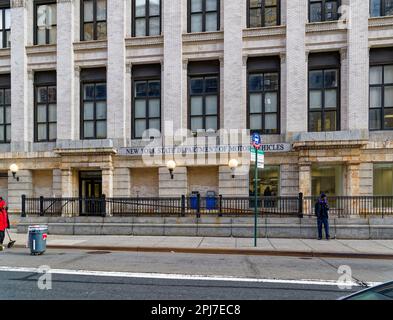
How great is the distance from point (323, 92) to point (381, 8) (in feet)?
17.3

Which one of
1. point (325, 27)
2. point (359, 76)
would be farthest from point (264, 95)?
point (359, 76)

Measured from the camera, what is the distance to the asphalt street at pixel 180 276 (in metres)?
6.85

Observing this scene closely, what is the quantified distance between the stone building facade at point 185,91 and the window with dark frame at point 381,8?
169 millimetres

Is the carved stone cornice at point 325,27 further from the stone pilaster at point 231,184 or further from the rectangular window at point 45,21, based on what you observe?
the rectangular window at point 45,21

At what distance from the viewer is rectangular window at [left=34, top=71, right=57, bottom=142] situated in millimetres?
21422

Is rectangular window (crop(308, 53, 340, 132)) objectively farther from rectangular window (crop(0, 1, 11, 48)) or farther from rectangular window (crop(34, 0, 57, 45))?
rectangular window (crop(0, 1, 11, 48))

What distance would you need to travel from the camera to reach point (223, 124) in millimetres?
19141

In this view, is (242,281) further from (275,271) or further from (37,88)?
(37,88)

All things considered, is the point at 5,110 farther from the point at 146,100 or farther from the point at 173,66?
the point at 173,66

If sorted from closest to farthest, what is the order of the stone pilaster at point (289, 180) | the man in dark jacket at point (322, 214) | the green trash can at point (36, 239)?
the green trash can at point (36, 239), the man in dark jacket at point (322, 214), the stone pilaster at point (289, 180)

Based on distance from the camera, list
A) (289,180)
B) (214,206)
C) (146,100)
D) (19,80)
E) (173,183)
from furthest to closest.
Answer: (19,80) < (146,100) < (173,183) < (289,180) < (214,206)

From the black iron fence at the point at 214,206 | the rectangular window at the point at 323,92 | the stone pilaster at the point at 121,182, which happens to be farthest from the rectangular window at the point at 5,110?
the rectangular window at the point at 323,92

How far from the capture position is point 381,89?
18.4 metres
